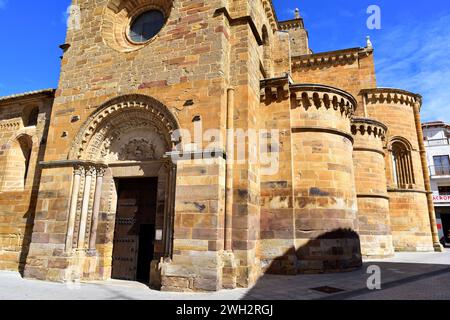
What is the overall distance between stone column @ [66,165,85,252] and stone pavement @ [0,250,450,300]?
3.92 ft

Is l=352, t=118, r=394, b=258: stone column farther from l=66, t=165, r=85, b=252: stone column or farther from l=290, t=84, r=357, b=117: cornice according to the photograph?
l=66, t=165, r=85, b=252: stone column

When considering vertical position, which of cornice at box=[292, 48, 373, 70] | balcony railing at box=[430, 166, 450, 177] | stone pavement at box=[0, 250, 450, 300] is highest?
cornice at box=[292, 48, 373, 70]

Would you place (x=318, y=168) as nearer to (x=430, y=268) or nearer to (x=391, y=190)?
(x=430, y=268)

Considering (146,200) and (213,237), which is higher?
(146,200)

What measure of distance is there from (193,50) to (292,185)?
504cm

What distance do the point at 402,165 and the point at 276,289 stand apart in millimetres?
14802

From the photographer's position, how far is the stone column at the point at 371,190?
1341 cm

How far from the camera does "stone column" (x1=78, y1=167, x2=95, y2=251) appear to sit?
8.96 metres

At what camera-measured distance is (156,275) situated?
777cm

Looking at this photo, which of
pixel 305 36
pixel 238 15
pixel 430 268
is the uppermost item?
pixel 305 36

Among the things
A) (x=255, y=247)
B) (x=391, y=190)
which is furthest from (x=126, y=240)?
(x=391, y=190)

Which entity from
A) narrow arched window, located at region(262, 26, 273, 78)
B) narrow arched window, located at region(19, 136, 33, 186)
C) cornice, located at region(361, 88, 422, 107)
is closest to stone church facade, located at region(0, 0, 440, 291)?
A: narrow arched window, located at region(19, 136, 33, 186)

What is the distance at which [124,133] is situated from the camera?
968cm

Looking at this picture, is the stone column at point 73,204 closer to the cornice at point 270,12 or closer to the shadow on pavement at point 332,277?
the shadow on pavement at point 332,277
